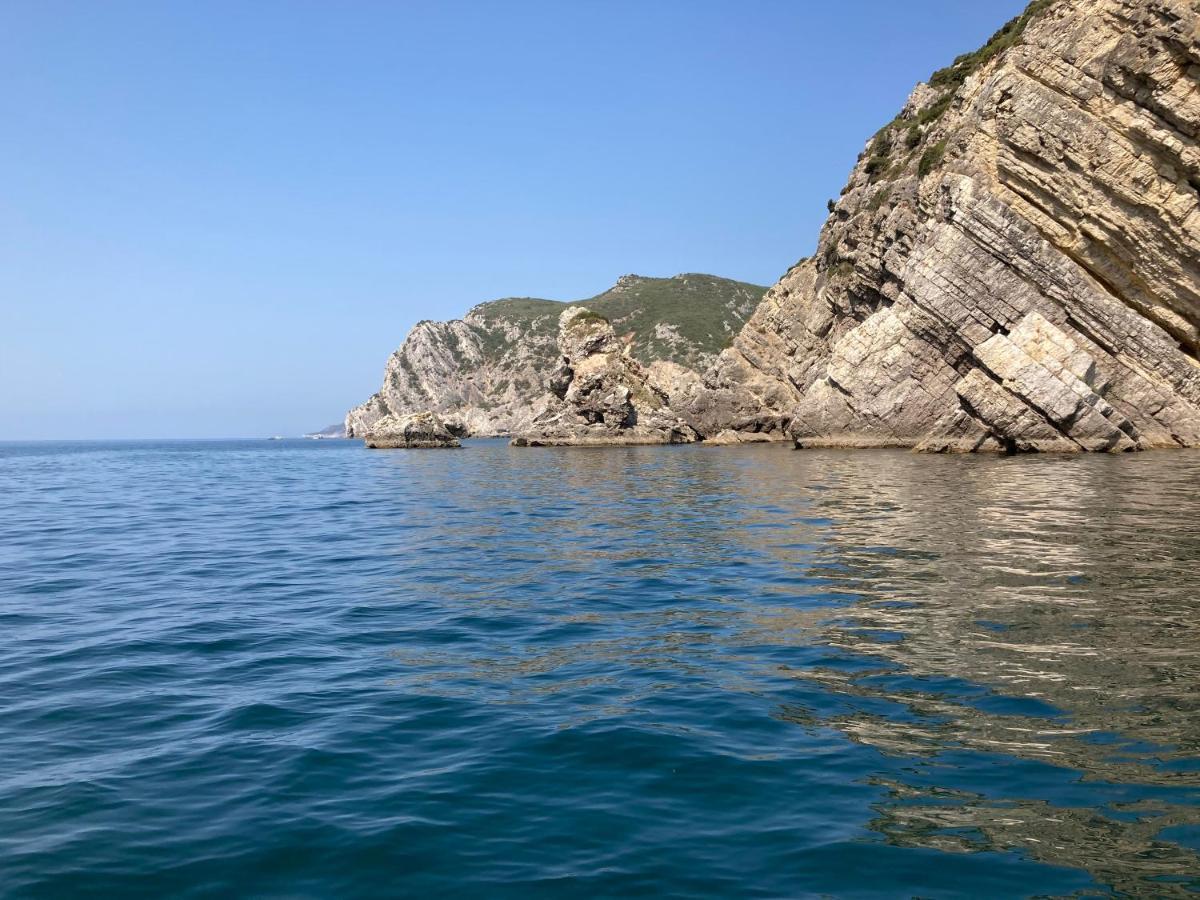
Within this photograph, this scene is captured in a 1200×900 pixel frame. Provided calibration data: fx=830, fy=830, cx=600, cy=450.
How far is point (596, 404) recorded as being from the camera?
91.8 meters

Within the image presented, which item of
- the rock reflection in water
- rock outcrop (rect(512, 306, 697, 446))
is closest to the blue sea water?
the rock reflection in water

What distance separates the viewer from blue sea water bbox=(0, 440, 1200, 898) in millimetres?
5766

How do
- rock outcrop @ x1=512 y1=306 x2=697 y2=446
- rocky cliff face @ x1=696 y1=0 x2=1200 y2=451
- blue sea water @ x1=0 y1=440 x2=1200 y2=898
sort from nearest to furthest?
blue sea water @ x1=0 y1=440 x2=1200 y2=898 < rocky cliff face @ x1=696 y1=0 x2=1200 y2=451 < rock outcrop @ x1=512 y1=306 x2=697 y2=446

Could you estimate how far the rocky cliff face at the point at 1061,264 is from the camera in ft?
145

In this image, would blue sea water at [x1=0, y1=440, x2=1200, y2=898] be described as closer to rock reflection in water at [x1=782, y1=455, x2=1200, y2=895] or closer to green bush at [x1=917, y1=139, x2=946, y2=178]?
rock reflection in water at [x1=782, y1=455, x2=1200, y2=895]

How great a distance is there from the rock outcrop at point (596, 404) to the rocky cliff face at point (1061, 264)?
105ft

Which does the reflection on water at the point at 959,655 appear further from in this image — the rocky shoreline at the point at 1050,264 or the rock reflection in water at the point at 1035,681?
the rocky shoreline at the point at 1050,264

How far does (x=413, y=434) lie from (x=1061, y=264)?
71.4m

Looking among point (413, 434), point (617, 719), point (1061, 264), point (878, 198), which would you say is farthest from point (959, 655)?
point (413, 434)

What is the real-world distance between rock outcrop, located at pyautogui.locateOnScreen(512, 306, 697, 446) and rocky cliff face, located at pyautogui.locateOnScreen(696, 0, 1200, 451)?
3215cm

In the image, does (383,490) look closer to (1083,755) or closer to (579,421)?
(1083,755)

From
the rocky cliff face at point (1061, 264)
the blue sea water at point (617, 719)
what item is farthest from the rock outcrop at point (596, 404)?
the blue sea water at point (617, 719)

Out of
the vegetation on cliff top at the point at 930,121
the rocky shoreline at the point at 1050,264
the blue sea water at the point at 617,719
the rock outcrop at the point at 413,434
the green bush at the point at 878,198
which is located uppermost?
the vegetation on cliff top at the point at 930,121

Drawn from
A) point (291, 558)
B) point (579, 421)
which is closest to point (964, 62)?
point (579, 421)
